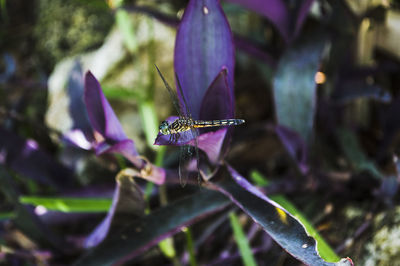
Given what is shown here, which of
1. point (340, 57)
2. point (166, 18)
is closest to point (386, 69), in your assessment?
point (340, 57)

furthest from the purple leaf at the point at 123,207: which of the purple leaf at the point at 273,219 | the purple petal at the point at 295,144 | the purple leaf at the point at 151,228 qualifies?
the purple petal at the point at 295,144

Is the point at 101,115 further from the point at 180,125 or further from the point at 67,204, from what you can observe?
the point at 67,204

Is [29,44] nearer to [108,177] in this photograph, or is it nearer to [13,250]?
[108,177]

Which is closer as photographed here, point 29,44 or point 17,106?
point 17,106

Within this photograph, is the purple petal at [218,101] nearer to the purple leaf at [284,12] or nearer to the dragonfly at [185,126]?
the dragonfly at [185,126]

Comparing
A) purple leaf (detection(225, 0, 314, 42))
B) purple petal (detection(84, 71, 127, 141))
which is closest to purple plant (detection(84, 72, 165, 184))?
purple petal (detection(84, 71, 127, 141))

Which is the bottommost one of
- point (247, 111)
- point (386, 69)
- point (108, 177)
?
point (108, 177)

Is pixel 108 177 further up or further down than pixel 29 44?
further down

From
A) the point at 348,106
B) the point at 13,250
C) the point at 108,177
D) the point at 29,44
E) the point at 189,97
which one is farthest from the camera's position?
the point at 29,44
